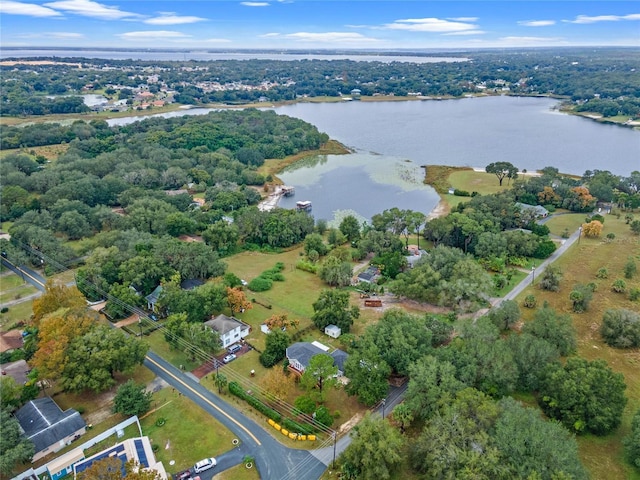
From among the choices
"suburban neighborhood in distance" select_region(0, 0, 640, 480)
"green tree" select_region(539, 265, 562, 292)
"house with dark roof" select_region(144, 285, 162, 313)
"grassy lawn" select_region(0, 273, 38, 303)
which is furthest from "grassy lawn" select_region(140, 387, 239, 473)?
"green tree" select_region(539, 265, 562, 292)

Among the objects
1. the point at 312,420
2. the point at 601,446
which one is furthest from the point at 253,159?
the point at 601,446

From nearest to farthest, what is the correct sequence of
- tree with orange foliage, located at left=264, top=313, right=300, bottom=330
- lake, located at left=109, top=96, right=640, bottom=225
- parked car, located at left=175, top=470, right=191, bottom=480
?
parked car, located at left=175, top=470, right=191, bottom=480 → tree with orange foliage, located at left=264, top=313, right=300, bottom=330 → lake, located at left=109, top=96, right=640, bottom=225

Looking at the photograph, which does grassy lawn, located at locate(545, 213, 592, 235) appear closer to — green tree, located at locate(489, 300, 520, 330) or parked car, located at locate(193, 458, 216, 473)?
green tree, located at locate(489, 300, 520, 330)

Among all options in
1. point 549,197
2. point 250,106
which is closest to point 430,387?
point 549,197

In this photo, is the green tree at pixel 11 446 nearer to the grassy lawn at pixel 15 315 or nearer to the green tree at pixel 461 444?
the grassy lawn at pixel 15 315

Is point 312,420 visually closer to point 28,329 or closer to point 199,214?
point 28,329

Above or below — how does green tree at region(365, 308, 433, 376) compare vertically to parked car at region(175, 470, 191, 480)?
above

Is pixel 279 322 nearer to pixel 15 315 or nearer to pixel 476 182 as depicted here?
pixel 15 315
